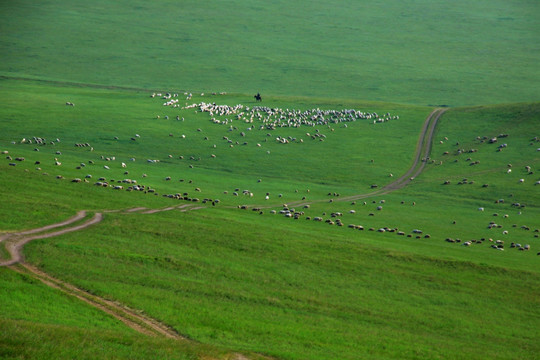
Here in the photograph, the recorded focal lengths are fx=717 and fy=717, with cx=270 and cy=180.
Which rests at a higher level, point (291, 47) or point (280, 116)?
point (291, 47)

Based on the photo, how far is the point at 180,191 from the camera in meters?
56.3

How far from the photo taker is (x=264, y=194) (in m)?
60.1

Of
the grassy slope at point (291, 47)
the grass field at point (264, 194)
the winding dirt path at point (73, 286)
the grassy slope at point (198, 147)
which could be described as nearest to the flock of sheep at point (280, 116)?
the grass field at point (264, 194)

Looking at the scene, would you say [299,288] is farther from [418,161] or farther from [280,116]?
[280,116]

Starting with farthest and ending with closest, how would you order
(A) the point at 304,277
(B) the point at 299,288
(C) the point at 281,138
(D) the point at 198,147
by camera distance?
(C) the point at 281,138 → (D) the point at 198,147 → (A) the point at 304,277 → (B) the point at 299,288

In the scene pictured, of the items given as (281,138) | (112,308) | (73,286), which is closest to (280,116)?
(281,138)

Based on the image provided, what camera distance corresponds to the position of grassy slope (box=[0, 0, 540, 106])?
12306 cm

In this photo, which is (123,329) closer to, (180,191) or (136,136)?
(180,191)

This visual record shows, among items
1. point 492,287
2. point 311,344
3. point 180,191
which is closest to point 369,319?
point 311,344

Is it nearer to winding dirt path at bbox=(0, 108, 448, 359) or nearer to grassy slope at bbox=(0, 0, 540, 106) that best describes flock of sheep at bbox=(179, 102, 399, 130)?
grassy slope at bbox=(0, 0, 540, 106)

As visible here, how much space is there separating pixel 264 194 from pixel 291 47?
96.1 metres

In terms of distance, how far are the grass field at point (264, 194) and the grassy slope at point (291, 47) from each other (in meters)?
0.83

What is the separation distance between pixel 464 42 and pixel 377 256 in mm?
133144

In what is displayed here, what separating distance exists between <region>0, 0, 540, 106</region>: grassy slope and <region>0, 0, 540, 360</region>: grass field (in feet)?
2.73
